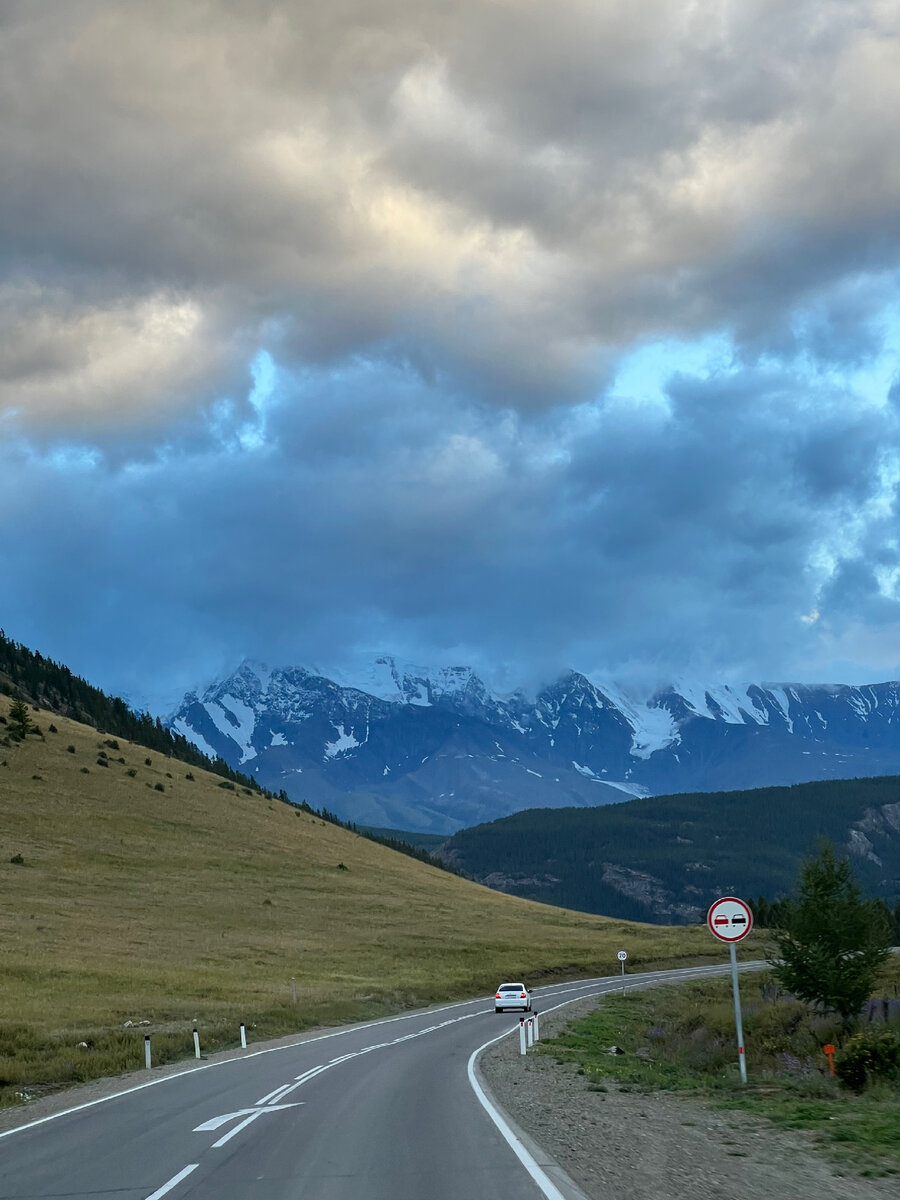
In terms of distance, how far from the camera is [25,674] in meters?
156

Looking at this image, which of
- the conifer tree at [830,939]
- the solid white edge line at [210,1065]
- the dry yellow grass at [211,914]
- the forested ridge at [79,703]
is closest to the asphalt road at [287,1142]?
the solid white edge line at [210,1065]

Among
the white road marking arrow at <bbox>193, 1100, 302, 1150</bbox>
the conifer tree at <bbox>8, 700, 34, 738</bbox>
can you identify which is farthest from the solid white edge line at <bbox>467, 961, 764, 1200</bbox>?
the conifer tree at <bbox>8, 700, 34, 738</bbox>

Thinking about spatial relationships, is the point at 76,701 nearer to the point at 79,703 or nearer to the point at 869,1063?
the point at 79,703

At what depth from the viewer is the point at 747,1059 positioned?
34781 mm

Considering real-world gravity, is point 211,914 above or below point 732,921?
below

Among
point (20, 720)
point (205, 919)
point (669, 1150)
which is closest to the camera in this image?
point (669, 1150)

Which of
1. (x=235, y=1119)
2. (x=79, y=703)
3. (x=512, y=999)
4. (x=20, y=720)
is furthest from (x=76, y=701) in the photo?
(x=235, y=1119)

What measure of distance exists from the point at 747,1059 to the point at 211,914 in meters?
43.8

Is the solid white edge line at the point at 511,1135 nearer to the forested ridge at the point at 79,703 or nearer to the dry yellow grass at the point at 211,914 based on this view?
the dry yellow grass at the point at 211,914

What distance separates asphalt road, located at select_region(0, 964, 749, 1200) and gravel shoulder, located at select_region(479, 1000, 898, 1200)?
0.57m

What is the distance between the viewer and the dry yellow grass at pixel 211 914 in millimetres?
44281

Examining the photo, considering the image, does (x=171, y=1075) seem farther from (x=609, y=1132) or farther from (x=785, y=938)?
(x=785, y=938)

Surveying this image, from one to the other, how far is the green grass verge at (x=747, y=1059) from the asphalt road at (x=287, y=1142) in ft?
13.0

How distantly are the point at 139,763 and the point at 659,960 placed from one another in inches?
2317
